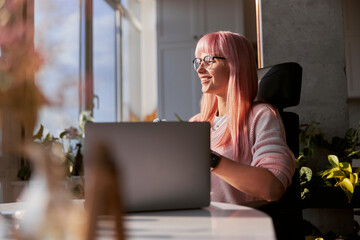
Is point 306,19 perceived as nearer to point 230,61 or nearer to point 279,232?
point 230,61

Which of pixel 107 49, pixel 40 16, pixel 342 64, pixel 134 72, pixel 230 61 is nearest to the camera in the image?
pixel 230 61

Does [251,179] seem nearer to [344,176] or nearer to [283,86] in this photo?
[283,86]

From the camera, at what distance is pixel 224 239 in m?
0.58

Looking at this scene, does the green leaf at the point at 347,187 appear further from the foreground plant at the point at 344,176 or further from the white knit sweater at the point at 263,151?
the white knit sweater at the point at 263,151

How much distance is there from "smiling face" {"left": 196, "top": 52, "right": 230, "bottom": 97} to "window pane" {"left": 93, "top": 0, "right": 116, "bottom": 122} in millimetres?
2726

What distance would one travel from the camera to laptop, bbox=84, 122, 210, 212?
2.71 feet

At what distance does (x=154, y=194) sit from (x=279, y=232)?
1.82 feet

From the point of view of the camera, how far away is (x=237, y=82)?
5.02 feet

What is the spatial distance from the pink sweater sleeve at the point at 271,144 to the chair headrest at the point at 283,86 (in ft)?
0.25

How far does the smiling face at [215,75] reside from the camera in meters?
1.56

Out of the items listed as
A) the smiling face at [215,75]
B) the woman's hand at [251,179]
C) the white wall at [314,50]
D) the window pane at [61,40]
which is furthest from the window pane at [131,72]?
the woman's hand at [251,179]

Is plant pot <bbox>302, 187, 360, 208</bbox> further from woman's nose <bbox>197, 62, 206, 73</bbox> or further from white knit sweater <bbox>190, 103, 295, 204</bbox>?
woman's nose <bbox>197, 62, 206, 73</bbox>

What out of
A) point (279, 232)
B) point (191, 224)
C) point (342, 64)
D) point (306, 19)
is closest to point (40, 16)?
point (306, 19)

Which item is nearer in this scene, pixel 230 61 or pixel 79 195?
pixel 230 61
